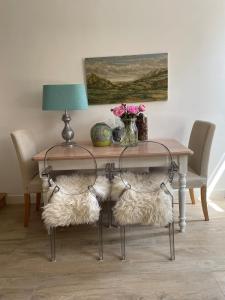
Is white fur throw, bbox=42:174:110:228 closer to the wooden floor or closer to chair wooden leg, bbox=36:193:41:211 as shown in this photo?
the wooden floor

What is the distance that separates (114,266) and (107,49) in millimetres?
2046

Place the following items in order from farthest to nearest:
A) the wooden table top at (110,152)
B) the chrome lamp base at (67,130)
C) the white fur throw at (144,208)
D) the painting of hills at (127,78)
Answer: the painting of hills at (127,78)
the chrome lamp base at (67,130)
the wooden table top at (110,152)
the white fur throw at (144,208)

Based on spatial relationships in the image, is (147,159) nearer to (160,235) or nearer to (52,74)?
(160,235)

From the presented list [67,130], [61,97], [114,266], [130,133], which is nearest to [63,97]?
[61,97]

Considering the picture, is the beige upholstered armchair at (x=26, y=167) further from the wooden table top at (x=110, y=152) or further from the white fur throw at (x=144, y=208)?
the white fur throw at (x=144, y=208)

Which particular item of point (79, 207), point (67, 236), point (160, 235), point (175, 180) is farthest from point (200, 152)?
point (67, 236)

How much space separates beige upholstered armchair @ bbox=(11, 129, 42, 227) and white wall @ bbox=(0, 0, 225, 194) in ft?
1.26

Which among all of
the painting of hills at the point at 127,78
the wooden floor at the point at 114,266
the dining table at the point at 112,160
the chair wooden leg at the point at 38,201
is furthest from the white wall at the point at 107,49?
the wooden floor at the point at 114,266

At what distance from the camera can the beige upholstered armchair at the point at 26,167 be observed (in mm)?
2420

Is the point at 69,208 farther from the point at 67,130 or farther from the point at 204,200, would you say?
the point at 204,200

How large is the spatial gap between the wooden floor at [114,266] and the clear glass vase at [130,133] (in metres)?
0.79

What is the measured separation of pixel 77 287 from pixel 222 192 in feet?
6.58

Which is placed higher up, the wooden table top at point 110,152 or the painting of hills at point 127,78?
the painting of hills at point 127,78

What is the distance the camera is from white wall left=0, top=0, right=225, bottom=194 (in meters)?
2.72
